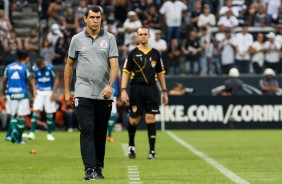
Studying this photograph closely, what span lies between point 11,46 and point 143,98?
15596mm

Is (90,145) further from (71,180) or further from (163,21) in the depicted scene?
(163,21)

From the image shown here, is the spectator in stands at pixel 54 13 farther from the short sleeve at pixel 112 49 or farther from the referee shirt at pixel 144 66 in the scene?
the short sleeve at pixel 112 49

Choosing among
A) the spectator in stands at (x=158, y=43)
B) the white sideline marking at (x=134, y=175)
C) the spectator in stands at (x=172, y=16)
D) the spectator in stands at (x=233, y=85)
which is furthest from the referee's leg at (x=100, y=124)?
the spectator in stands at (x=172, y=16)

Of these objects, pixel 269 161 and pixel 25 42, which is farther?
pixel 25 42

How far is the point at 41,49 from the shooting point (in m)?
32.4

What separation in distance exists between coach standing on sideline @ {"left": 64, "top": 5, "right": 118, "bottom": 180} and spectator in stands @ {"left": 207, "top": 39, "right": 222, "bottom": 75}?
749 inches

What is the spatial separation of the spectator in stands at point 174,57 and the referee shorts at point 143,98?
541 inches

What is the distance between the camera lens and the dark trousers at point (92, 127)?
1218cm

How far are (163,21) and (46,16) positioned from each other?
4347mm

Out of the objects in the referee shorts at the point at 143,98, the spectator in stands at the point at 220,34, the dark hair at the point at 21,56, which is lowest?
the spectator in stands at the point at 220,34

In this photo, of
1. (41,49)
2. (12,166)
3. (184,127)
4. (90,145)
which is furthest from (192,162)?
(41,49)

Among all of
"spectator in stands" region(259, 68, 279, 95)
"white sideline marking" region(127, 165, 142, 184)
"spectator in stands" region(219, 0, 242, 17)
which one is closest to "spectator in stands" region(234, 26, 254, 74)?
"spectator in stands" region(259, 68, 279, 95)

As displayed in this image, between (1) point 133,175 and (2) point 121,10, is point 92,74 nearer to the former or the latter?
(1) point 133,175

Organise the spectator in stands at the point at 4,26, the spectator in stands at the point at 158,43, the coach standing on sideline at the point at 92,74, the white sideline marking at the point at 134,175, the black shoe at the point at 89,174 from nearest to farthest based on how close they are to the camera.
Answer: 1. the white sideline marking at the point at 134,175
2. the black shoe at the point at 89,174
3. the coach standing on sideline at the point at 92,74
4. the spectator in stands at the point at 158,43
5. the spectator in stands at the point at 4,26
